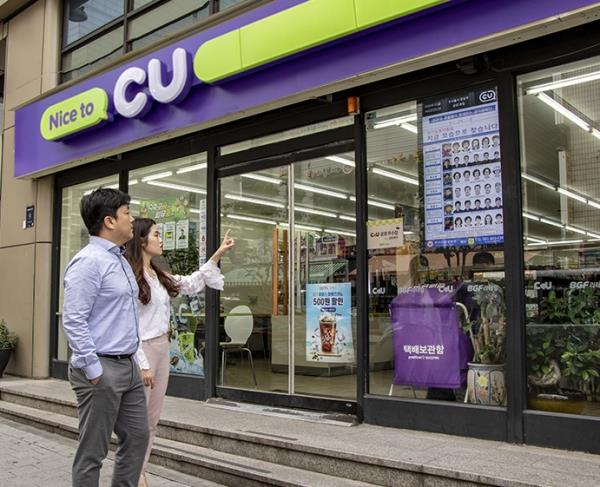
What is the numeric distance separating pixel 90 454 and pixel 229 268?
3942 millimetres

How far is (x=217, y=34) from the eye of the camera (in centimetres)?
599

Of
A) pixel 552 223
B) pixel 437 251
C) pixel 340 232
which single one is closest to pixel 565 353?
pixel 552 223

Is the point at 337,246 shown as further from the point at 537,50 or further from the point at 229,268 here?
the point at 537,50

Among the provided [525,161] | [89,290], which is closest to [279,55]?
[525,161]

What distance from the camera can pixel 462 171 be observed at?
4.90 metres

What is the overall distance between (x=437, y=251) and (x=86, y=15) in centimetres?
656

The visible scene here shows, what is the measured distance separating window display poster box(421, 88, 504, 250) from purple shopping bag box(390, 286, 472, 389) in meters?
0.47

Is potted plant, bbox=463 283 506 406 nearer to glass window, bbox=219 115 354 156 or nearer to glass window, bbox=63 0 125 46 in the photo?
glass window, bbox=219 115 354 156

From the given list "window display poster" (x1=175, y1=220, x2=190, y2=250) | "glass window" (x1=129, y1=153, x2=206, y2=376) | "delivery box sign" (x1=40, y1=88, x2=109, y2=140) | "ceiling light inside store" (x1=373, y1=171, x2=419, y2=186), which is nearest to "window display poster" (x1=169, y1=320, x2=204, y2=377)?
"glass window" (x1=129, y1=153, x2=206, y2=376)

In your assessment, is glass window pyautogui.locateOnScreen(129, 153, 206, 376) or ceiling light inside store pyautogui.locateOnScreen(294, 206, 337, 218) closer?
ceiling light inside store pyautogui.locateOnScreen(294, 206, 337, 218)

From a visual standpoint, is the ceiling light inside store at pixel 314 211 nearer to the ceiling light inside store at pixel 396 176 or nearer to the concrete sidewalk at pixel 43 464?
the ceiling light inside store at pixel 396 176

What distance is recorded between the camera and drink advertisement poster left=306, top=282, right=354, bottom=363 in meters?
5.60

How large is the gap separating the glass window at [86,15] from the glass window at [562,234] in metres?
5.89

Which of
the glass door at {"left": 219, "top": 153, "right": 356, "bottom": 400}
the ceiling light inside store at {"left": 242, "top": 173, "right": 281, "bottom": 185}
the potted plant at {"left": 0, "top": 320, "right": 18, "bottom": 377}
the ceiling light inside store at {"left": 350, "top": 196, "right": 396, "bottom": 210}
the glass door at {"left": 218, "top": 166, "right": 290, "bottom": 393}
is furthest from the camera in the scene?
the potted plant at {"left": 0, "top": 320, "right": 18, "bottom": 377}
